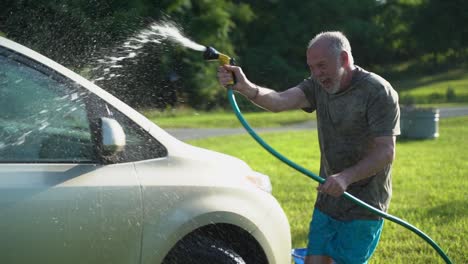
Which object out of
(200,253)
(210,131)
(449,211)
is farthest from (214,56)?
(210,131)

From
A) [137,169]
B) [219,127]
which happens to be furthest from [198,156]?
[219,127]

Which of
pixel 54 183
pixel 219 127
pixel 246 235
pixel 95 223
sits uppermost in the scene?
pixel 54 183

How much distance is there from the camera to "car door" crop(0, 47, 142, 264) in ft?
10.7

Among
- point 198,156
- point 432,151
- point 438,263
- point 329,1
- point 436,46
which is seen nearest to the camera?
point 198,156

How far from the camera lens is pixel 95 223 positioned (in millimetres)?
3443

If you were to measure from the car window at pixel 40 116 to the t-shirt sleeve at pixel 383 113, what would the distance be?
143 cm

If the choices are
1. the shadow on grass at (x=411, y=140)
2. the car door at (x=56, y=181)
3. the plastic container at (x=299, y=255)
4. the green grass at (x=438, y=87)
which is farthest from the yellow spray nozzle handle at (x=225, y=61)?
the green grass at (x=438, y=87)

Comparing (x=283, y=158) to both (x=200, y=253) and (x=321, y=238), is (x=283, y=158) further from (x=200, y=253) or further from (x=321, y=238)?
(x=200, y=253)

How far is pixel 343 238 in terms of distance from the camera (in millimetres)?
4016

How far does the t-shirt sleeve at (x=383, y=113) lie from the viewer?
12.3 feet

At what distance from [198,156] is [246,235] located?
501mm

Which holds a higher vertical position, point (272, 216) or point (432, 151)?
point (272, 216)

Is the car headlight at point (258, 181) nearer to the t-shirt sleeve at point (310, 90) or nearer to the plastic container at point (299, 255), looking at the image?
the t-shirt sleeve at point (310, 90)

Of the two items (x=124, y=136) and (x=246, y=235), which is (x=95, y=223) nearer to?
(x=124, y=136)
